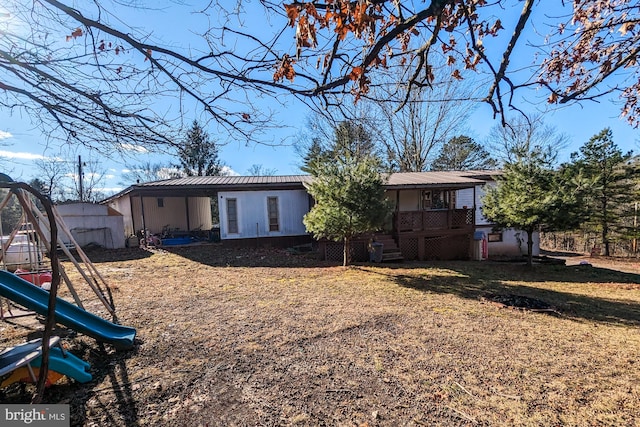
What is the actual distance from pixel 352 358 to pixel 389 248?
8.35 meters

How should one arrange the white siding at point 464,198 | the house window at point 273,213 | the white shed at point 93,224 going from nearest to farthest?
1. the white shed at point 93,224
2. the house window at point 273,213
3. the white siding at point 464,198

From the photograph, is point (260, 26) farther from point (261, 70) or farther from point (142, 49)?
point (142, 49)

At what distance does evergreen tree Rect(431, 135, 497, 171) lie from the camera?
81.0 feet

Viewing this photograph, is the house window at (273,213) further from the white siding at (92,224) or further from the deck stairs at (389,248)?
the white siding at (92,224)

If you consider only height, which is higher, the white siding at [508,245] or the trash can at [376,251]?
the trash can at [376,251]

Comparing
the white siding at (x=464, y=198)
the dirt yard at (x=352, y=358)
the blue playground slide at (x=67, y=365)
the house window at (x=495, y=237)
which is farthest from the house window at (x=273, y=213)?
the house window at (x=495, y=237)

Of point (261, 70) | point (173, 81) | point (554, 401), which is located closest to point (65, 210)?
point (173, 81)

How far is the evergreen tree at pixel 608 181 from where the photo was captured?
16.9 m

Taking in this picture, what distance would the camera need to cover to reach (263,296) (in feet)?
20.8

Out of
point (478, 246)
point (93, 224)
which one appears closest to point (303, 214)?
point (478, 246)

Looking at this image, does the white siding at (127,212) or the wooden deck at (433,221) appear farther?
the white siding at (127,212)

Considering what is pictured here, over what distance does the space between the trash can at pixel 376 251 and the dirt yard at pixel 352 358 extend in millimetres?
3550
